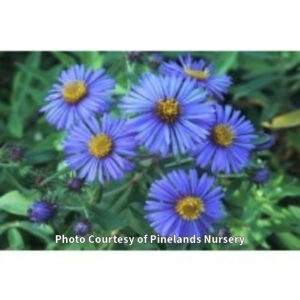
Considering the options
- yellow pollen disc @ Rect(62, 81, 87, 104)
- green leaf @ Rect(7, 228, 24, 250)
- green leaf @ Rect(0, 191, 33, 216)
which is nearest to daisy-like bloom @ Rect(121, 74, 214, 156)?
yellow pollen disc @ Rect(62, 81, 87, 104)

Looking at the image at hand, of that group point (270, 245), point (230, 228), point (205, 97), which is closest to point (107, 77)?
point (205, 97)

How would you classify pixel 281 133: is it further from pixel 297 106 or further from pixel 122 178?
pixel 122 178

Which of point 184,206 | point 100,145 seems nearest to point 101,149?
point 100,145

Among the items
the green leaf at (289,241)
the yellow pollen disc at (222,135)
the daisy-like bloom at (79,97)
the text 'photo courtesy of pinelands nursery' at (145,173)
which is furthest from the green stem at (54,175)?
the green leaf at (289,241)

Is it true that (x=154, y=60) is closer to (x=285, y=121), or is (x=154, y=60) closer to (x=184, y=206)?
(x=184, y=206)

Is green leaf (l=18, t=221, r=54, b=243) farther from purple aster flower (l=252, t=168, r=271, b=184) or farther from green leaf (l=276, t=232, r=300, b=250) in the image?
green leaf (l=276, t=232, r=300, b=250)

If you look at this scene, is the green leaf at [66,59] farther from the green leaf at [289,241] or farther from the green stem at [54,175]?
the green leaf at [289,241]
